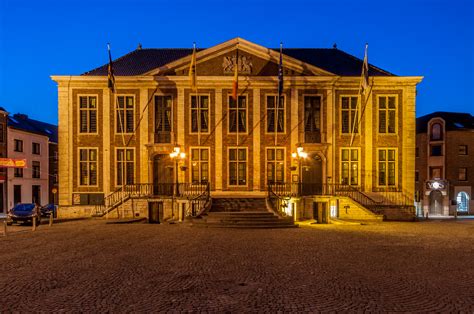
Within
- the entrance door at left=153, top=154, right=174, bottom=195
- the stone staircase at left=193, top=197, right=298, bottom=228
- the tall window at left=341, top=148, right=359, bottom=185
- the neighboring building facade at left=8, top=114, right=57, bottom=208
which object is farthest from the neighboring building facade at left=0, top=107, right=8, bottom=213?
the tall window at left=341, top=148, right=359, bottom=185

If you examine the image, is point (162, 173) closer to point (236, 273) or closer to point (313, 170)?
point (313, 170)

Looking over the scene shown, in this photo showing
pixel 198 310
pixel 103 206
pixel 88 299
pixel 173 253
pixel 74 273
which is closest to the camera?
pixel 198 310

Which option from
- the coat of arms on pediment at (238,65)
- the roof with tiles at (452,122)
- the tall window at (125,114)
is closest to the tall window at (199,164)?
the tall window at (125,114)

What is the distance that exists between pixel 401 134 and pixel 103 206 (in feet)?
67.0

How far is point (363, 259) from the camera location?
1105cm

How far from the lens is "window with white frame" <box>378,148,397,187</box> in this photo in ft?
86.6

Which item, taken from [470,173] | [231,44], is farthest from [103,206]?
[470,173]

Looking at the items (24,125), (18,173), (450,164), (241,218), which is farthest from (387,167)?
(24,125)

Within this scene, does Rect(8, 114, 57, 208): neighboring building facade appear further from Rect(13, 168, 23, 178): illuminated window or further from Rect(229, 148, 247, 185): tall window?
Rect(229, 148, 247, 185): tall window

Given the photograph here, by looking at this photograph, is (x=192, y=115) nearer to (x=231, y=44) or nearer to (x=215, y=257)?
(x=231, y=44)

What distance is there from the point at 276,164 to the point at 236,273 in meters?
17.6

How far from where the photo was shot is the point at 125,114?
26.4 meters

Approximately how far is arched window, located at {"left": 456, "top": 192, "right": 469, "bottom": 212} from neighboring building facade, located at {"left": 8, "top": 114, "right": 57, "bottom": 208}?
44.2m

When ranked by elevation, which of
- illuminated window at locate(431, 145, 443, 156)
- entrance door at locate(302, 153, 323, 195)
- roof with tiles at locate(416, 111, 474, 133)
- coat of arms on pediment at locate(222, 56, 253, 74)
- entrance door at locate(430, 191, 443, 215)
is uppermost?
coat of arms on pediment at locate(222, 56, 253, 74)
